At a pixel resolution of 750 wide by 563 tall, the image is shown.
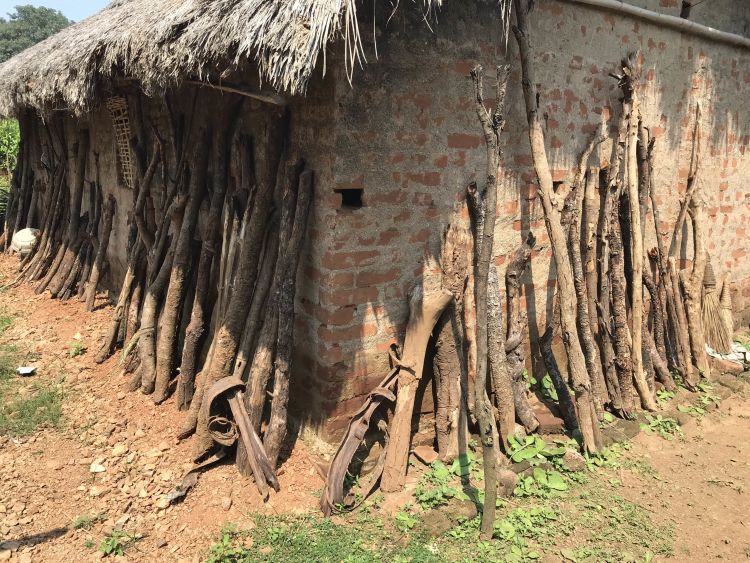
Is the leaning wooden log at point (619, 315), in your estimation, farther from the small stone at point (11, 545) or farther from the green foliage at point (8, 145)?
the green foliage at point (8, 145)

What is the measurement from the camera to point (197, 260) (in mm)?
4754

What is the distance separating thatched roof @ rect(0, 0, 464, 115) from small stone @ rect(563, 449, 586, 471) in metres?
3.15

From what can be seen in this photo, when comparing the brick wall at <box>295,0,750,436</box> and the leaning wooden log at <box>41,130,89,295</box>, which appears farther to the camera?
the leaning wooden log at <box>41,130,89,295</box>

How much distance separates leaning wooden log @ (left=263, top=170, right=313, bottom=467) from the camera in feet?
11.7

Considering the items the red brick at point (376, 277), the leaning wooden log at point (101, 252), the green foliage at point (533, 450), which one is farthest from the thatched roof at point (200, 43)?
the green foliage at point (533, 450)

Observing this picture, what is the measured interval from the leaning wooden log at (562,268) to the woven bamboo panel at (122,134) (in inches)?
171

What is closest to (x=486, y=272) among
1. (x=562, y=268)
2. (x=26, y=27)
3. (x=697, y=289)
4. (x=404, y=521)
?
(x=562, y=268)

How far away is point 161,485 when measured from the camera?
3.68 metres

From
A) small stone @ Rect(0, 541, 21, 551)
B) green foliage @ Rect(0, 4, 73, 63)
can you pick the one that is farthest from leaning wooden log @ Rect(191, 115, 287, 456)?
green foliage @ Rect(0, 4, 73, 63)

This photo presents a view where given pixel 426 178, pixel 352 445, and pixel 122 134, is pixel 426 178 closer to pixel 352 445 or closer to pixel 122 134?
pixel 352 445

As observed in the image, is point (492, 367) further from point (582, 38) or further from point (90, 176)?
point (90, 176)

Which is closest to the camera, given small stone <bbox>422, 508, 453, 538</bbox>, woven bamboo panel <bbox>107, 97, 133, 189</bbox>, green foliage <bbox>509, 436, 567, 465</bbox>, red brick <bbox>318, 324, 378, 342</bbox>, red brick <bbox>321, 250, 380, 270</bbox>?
small stone <bbox>422, 508, 453, 538</bbox>

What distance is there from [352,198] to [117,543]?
253cm

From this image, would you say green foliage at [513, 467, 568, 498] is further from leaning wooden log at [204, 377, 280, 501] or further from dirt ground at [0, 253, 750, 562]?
leaning wooden log at [204, 377, 280, 501]
